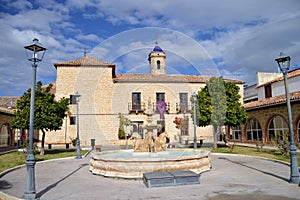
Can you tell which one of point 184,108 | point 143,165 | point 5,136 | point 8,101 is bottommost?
point 143,165

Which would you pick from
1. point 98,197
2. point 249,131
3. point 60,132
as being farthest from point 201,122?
point 60,132

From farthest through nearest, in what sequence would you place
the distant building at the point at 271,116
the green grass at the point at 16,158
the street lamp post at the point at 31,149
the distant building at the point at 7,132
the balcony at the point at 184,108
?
1. the distant building at the point at 7,132
2. the balcony at the point at 184,108
3. the distant building at the point at 271,116
4. the green grass at the point at 16,158
5. the street lamp post at the point at 31,149

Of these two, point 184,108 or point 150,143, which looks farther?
point 184,108

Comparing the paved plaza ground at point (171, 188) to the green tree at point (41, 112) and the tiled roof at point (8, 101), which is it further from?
the tiled roof at point (8, 101)

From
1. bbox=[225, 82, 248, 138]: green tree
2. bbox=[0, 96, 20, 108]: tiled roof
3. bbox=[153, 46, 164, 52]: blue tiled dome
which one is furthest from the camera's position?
bbox=[0, 96, 20, 108]: tiled roof

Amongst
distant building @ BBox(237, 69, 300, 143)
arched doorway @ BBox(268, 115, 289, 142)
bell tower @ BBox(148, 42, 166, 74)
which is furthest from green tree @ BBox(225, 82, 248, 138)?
bell tower @ BBox(148, 42, 166, 74)

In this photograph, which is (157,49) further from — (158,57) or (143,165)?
(143,165)

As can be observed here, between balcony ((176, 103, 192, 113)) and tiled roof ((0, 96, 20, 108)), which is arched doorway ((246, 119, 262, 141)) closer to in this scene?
balcony ((176, 103, 192, 113))

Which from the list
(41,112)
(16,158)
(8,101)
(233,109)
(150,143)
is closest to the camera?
(150,143)

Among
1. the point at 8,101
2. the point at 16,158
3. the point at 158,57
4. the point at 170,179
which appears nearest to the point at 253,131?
the point at 158,57

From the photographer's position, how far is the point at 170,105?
2708 cm

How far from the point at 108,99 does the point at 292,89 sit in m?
17.1

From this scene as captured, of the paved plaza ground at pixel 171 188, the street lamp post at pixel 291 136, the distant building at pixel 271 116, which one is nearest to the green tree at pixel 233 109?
the distant building at pixel 271 116

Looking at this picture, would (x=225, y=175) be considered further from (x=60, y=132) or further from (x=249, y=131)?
(x=60, y=132)
